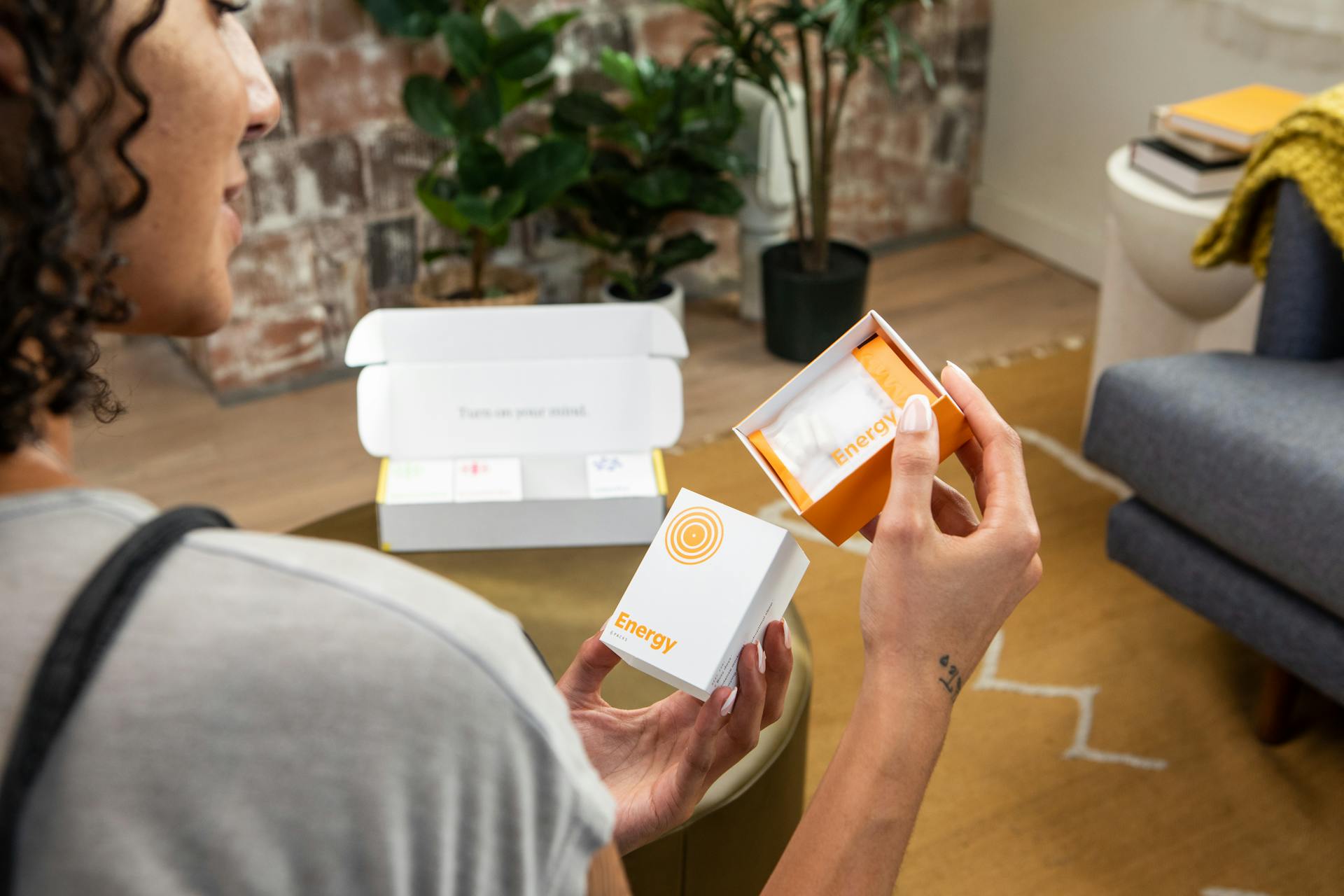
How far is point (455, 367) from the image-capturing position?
154cm

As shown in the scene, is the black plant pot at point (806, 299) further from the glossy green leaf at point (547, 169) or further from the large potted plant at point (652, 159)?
the glossy green leaf at point (547, 169)

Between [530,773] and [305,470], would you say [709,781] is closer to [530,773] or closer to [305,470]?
[530,773]

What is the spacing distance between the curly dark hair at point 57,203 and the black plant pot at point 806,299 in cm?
239

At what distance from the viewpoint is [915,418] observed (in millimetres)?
855

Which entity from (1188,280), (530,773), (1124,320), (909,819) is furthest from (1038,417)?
(530,773)

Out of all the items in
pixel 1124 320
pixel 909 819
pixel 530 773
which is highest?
pixel 530 773

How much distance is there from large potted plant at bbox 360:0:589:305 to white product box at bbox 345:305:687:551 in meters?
1.02

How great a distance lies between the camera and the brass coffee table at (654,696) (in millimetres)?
1139

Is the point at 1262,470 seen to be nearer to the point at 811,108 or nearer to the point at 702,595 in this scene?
the point at 702,595

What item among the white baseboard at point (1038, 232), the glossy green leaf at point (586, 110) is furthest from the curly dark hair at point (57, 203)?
the white baseboard at point (1038, 232)

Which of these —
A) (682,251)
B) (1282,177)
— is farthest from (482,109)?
(1282,177)

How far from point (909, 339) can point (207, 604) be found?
266 cm

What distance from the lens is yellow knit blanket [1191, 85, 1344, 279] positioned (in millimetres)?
1695

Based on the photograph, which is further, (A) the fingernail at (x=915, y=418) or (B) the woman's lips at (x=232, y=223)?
(A) the fingernail at (x=915, y=418)
